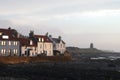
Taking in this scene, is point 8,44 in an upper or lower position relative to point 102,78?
upper

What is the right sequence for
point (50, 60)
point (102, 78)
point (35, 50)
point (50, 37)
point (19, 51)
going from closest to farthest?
point (102, 78), point (50, 60), point (19, 51), point (35, 50), point (50, 37)

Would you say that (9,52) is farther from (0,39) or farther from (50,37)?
(50,37)

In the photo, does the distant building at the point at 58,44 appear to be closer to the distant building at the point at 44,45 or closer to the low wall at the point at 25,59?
the distant building at the point at 44,45

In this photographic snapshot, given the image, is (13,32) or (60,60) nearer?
(60,60)

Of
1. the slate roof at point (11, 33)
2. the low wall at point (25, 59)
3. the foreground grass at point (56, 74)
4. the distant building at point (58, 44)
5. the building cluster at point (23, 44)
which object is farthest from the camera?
the distant building at point (58, 44)

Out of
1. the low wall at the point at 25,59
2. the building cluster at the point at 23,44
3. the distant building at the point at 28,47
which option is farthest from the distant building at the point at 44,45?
the low wall at the point at 25,59

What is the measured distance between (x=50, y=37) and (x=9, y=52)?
32569mm

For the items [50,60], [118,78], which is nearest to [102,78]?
[118,78]

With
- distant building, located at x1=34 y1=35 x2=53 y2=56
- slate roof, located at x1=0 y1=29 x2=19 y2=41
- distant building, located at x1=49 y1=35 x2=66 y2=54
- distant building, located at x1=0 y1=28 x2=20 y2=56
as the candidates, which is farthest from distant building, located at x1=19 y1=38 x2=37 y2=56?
distant building, located at x1=49 y1=35 x2=66 y2=54

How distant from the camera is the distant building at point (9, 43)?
99.1 metres

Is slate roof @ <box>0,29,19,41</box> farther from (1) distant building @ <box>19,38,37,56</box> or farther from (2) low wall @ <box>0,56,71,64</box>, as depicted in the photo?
(2) low wall @ <box>0,56,71,64</box>

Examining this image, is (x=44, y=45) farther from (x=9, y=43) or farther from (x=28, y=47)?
(x=9, y=43)

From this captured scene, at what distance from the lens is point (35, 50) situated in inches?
4419

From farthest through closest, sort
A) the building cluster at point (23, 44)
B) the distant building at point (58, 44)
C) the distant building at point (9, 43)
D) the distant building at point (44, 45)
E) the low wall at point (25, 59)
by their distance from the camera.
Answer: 1. the distant building at point (58, 44)
2. the distant building at point (44, 45)
3. the building cluster at point (23, 44)
4. the distant building at point (9, 43)
5. the low wall at point (25, 59)
